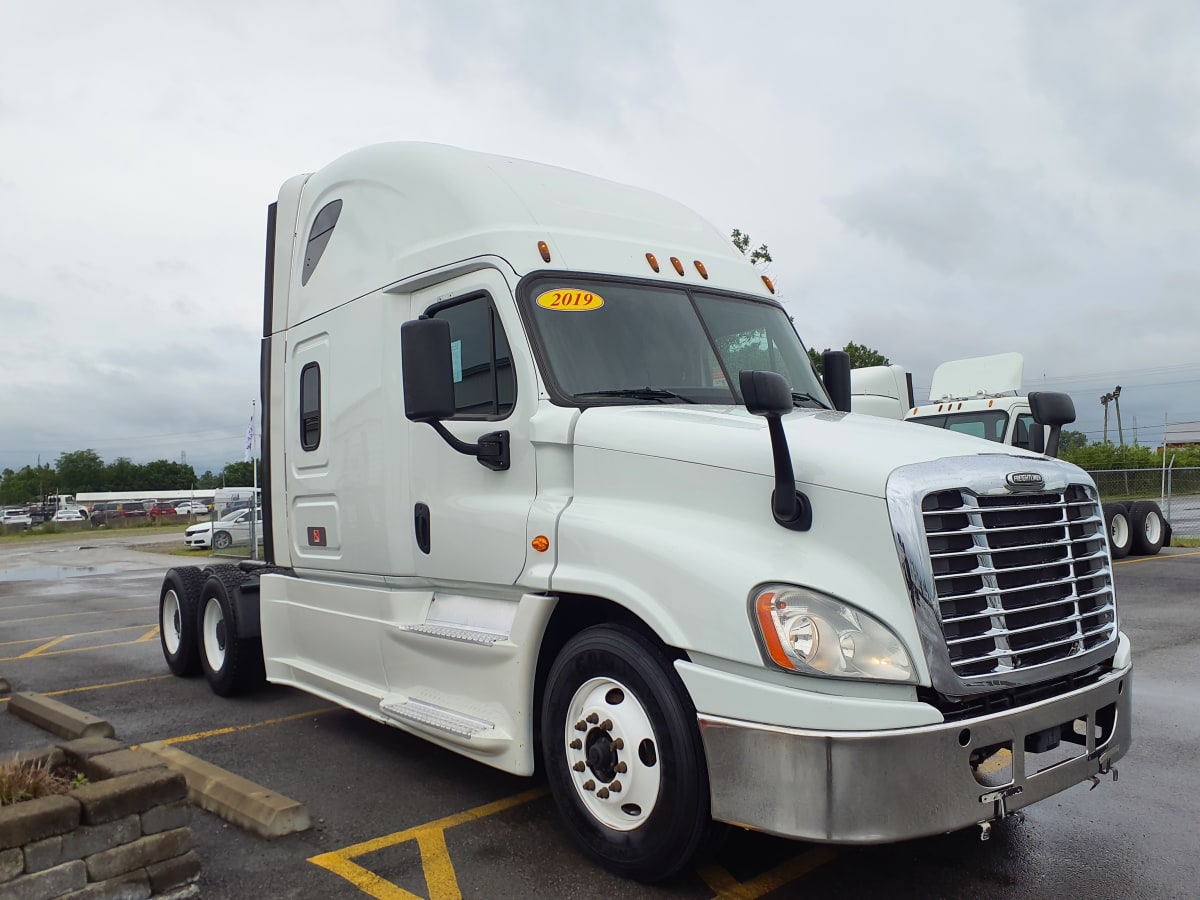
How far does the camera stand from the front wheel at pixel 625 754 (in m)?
3.53

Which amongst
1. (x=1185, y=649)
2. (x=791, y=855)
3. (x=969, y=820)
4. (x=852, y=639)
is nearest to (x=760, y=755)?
(x=852, y=639)

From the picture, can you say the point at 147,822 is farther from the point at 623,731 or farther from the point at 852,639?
the point at 852,639

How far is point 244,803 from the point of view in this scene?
4.57m

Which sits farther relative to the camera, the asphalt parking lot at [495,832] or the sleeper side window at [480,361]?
the sleeper side window at [480,361]

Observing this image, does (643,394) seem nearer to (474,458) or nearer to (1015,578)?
(474,458)

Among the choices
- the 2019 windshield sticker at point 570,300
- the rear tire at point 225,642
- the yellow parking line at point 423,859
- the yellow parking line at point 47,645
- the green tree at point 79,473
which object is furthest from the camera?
the green tree at point 79,473

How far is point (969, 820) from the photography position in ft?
10.5

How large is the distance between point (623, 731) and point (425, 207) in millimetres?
3093

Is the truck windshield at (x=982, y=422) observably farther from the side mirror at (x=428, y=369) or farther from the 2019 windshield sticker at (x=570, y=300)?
the side mirror at (x=428, y=369)

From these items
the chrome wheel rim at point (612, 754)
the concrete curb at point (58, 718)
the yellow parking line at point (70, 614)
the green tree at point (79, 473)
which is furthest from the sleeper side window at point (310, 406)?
the green tree at point (79, 473)

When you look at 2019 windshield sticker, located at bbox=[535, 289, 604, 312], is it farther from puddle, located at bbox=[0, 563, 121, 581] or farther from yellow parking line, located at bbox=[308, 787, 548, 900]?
puddle, located at bbox=[0, 563, 121, 581]

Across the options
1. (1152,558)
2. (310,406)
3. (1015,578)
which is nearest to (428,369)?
(310,406)

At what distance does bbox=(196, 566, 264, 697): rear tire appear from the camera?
7172 mm

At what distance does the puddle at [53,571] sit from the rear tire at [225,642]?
15.8 m
